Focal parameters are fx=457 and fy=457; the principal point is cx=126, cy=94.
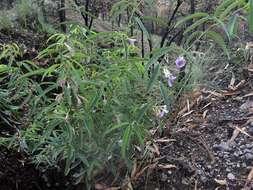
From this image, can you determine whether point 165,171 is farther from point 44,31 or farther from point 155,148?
point 44,31

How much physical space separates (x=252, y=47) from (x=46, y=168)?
148cm

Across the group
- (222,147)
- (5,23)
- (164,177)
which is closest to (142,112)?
(164,177)

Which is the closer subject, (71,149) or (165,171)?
(71,149)

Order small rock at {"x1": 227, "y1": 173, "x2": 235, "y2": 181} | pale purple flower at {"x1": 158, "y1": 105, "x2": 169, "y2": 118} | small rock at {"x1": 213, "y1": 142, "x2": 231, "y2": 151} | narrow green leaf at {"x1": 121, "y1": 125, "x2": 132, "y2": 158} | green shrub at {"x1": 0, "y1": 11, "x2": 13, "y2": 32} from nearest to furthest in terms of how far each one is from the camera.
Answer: narrow green leaf at {"x1": 121, "y1": 125, "x2": 132, "y2": 158} → pale purple flower at {"x1": 158, "y1": 105, "x2": 169, "y2": 118} → small rock at {"x1": 227, "y1": 173, "x2": 235, "y2": 181} → small rock at {"x1": 213, "y1": 142, "x2": 231, "y2": 151} → green shrub at {"x1": 0, "y1": 11, "x2": 13, "y2": 32}

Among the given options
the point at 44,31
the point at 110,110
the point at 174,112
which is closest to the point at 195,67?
the point at 174,112

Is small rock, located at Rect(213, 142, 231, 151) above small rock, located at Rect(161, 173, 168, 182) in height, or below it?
above

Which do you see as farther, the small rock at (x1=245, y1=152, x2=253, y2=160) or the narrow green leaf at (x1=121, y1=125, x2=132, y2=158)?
the small rock at (x1=245, y1=152, x2=253, y2=160)

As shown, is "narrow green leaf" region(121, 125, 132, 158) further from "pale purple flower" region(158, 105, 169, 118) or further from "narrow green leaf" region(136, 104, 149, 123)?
"pale purple flower" region(158, 105, 169, 118)

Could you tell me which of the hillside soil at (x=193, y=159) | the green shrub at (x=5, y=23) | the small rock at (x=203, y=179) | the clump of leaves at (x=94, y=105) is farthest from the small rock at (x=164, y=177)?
the green shrub at (x=5, y=23)

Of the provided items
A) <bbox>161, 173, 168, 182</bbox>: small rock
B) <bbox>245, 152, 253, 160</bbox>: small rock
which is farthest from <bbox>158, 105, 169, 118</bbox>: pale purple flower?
<bbox>245, 152, 253, 160</bbox>: small rock

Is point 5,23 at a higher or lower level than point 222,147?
higher

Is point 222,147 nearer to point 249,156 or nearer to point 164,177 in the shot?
point 249,156

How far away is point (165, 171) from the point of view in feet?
6.82

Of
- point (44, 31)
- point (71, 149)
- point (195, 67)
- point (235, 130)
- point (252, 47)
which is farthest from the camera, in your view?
point (44, 31)
